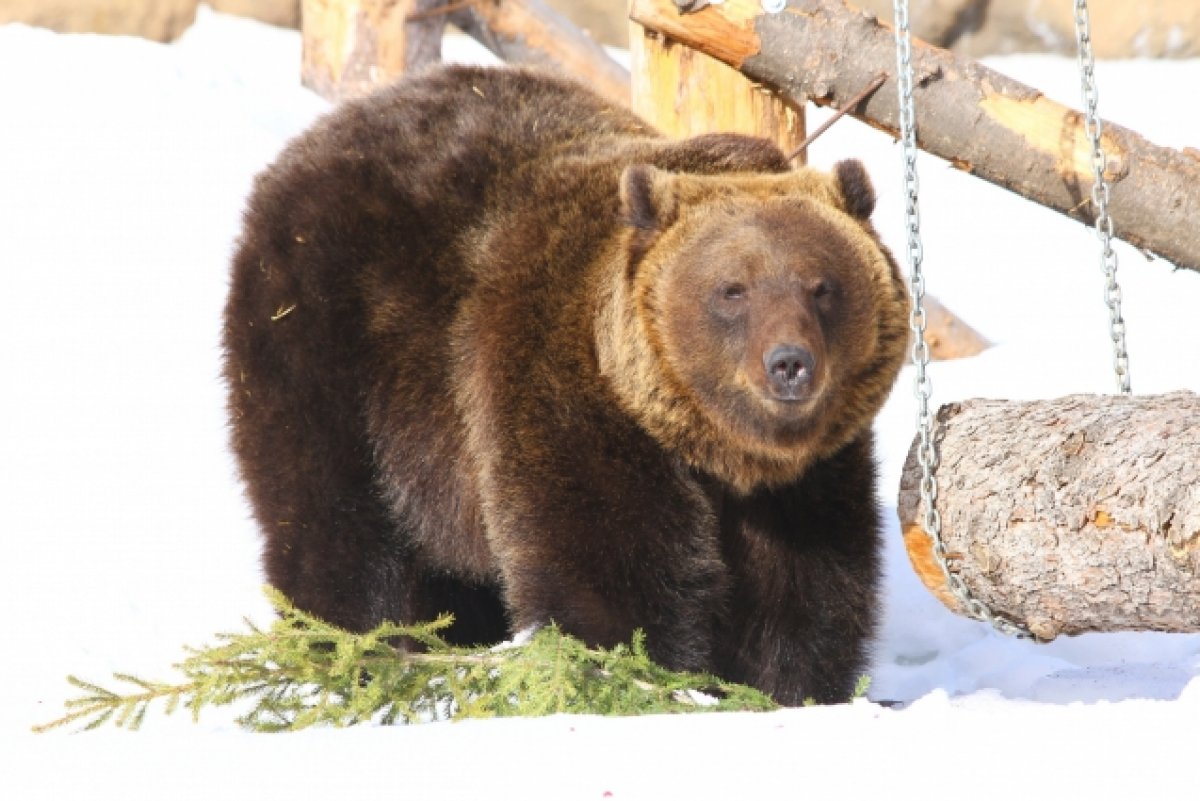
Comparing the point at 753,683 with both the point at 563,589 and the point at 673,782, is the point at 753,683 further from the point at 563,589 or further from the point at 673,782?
the point at 673,782

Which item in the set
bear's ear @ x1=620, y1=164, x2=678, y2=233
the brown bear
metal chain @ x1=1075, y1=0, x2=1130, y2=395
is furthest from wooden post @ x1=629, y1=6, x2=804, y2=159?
metal chain @ x1=1075, y1=0, x2=1130, y2=395

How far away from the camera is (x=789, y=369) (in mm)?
4902

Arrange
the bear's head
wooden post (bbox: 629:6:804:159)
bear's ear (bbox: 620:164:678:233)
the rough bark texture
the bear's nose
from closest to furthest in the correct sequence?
the bear's nose
the bear's head
bear's ear (bbox: 620:164:678:233)
wooden post (bbox: 629:6:804:159)
the rough bark texture

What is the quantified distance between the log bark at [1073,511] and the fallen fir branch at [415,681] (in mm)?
853

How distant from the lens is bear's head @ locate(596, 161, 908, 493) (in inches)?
202

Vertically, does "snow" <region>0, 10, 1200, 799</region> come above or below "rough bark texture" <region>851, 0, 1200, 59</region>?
below

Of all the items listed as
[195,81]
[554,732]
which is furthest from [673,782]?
[195,81]

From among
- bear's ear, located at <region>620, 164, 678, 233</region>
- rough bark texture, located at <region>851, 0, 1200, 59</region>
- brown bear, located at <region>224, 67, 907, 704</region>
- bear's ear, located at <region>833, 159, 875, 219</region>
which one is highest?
rough bark texture, located at <region>851, 0, 1200, 59</region>

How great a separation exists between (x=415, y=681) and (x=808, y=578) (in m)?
1.59

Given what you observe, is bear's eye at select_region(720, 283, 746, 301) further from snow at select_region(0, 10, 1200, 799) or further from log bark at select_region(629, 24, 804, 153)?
log bark at select_region(629, 24, 804, 153)

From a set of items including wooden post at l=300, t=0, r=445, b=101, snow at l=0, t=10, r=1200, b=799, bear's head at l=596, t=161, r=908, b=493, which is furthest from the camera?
wooden post at l=300, t=0, r=445, b=101

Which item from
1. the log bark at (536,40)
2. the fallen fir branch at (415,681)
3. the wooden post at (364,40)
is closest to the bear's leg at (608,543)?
the fallen fir branch at (415,681)

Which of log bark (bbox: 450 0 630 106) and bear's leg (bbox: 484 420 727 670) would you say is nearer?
bear's leg (bbox: 484 420 727 670)

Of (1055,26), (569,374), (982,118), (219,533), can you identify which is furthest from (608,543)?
(1055,26)
